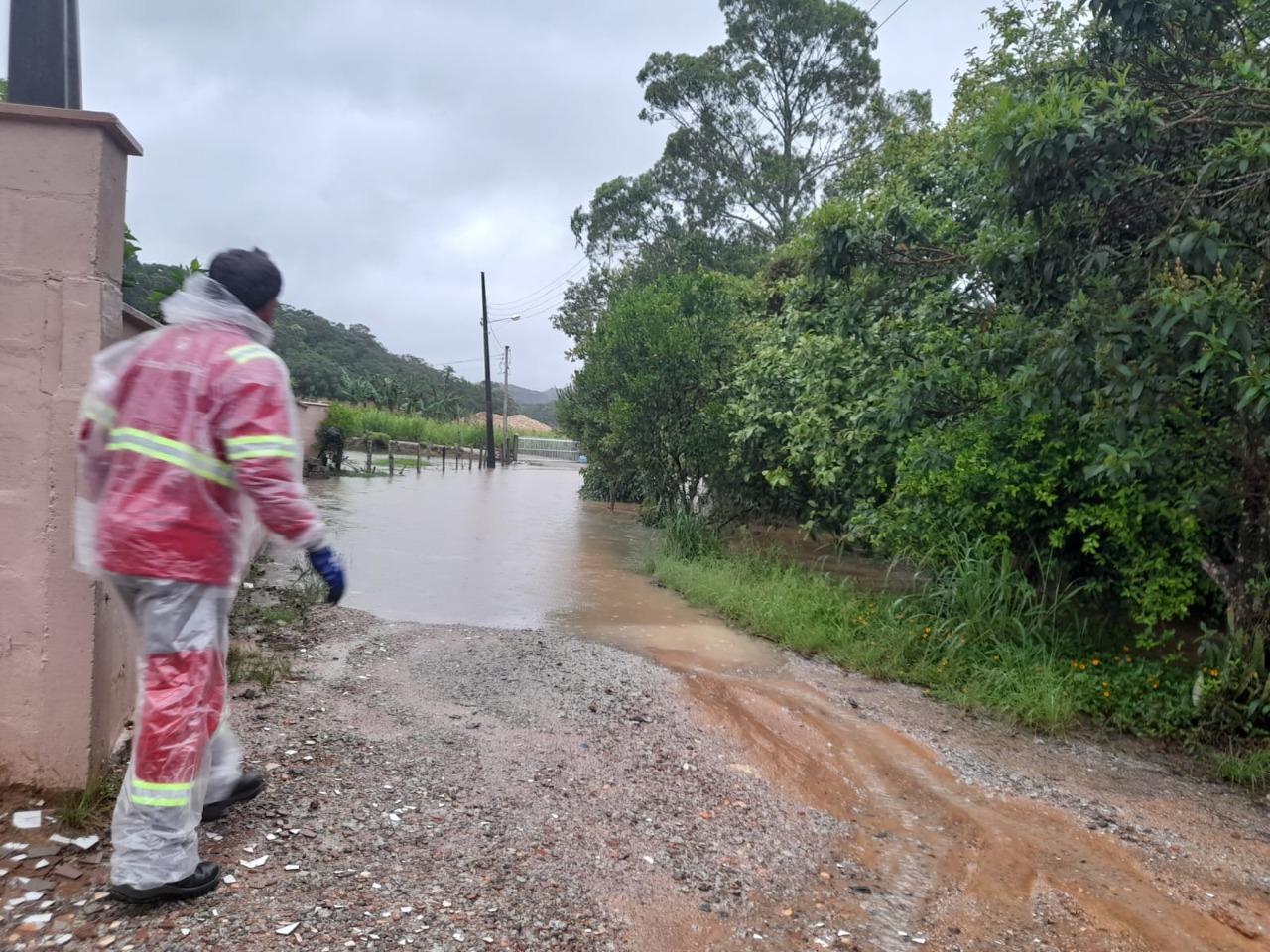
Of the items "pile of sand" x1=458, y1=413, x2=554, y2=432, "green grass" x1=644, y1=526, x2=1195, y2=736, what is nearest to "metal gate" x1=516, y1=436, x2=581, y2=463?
"pile of sand" x1=458, y1=413, x2=554, y2=432

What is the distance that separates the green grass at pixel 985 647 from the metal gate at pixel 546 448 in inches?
1809

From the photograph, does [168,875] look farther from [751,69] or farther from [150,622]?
[751,69]

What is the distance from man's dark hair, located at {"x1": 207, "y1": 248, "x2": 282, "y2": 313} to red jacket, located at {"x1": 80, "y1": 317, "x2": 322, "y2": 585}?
22cm

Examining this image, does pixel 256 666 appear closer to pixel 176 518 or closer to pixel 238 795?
pixel 238 795

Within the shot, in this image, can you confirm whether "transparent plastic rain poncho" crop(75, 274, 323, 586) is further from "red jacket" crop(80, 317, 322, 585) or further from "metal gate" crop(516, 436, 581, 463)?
"metal gate" crop(516, 436, 581, 463)

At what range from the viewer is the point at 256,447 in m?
2.54

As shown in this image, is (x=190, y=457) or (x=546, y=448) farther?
(x=546, y=448)

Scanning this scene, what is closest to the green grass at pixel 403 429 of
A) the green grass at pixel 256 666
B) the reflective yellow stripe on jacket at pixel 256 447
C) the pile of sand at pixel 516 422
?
the pile of sand at pixel 516 422

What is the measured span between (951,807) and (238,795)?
2852 millimetres

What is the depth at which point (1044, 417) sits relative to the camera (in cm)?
584

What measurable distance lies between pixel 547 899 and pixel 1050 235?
4.42m

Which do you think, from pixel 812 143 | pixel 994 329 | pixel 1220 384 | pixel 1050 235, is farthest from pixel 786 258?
pixel 812 143

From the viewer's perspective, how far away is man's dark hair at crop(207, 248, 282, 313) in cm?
280

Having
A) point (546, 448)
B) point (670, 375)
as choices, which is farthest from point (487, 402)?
point (670, 375)
